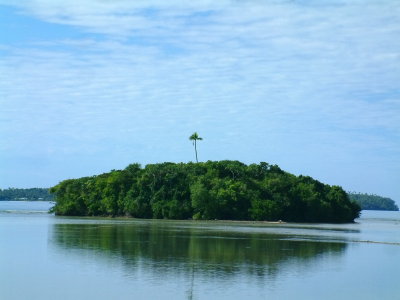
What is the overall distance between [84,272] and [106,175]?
88.0 metres

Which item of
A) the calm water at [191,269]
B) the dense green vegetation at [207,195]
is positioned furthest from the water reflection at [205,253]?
the dense green vegetation at [207,195]

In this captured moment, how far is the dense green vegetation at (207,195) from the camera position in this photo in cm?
9981

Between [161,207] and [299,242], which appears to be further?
[161,207]

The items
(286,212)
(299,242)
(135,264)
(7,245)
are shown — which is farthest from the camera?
(286,212)

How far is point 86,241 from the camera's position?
1828 inches

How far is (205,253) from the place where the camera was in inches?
1549

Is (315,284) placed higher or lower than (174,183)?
lower

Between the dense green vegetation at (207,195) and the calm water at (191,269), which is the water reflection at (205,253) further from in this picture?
the dense green vegetation at (207,195)

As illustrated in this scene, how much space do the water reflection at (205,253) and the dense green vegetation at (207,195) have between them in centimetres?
4656

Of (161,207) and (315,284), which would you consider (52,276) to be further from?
(161,207)

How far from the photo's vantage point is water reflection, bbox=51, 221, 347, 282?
3170 cm

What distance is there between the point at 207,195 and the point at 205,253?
194ft

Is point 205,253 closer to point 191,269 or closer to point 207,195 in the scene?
point 191,269

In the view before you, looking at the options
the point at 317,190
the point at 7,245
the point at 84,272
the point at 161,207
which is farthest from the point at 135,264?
the point at 317,190
